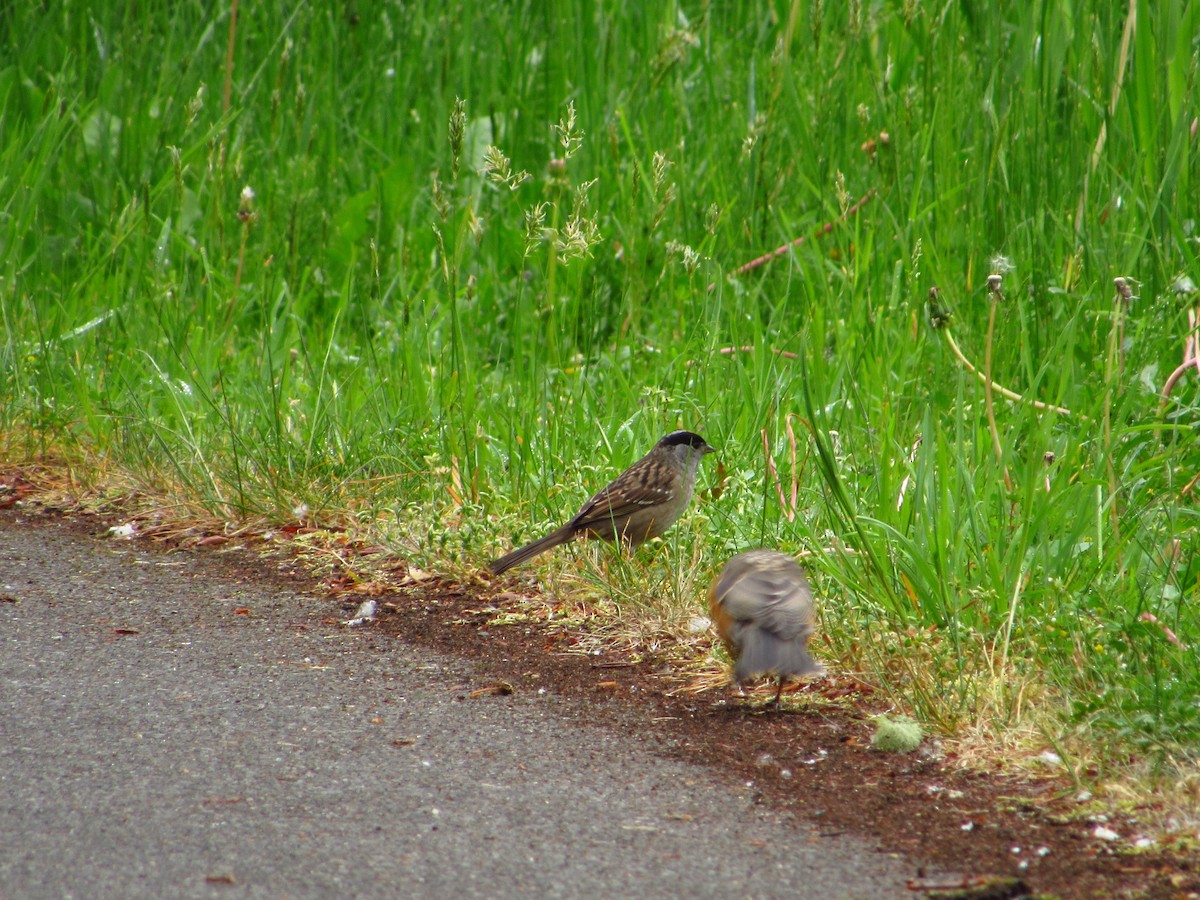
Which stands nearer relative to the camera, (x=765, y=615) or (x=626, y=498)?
(x=765, y=615)

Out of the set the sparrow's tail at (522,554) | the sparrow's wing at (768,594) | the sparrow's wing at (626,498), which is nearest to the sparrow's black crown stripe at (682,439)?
the sparrow's wing at (626,498)

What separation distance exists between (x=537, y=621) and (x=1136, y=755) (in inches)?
75.0

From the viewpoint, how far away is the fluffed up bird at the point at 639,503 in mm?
4770

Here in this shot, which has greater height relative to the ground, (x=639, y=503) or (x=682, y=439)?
(x=682, y=439)

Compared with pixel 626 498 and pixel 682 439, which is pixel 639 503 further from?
pixel 682 439

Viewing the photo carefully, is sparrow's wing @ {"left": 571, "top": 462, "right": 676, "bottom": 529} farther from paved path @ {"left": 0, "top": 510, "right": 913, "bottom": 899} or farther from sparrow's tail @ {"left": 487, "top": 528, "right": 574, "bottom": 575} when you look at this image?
paved path @ {"left": 0, "top": 510, "right": 913, "bottom": 899}

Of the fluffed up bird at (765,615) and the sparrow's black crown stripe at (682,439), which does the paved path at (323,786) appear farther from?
the sparrow's black crown stripe at (682,439)

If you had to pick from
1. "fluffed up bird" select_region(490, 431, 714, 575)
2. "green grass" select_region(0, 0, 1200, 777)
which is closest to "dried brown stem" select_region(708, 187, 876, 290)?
"green grass" select_region(0, 0, 1200, 777)

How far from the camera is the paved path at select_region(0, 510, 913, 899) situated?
110 inches

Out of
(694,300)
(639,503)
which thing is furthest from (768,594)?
(694,300)

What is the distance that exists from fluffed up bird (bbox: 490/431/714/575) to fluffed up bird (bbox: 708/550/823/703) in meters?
0.78

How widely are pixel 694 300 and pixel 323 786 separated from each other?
325 cm

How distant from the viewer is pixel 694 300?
6.03m

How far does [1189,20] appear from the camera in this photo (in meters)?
5.46
